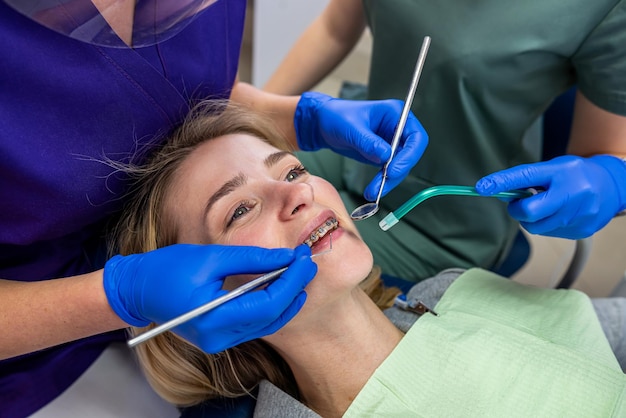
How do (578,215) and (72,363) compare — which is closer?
(578,215)

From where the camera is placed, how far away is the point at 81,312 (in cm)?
83

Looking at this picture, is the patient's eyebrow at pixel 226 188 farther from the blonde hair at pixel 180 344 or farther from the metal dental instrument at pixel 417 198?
the metal dental instrument at pixel 417 198

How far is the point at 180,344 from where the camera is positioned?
1088 mm

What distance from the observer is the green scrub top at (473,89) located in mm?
1071

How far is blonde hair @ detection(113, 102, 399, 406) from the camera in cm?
106

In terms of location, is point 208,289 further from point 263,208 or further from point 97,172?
point 97,172

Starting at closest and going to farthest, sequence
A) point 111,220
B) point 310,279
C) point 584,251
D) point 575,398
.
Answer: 1. point 310,279
2. point 575,398
3. point 111,220
4. point 584,251

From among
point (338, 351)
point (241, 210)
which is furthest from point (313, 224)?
point (338, 351)

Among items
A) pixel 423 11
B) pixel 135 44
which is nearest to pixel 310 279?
pixel 135 44

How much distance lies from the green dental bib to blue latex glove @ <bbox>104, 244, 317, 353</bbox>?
33cm

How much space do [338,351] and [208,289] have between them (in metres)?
0.34

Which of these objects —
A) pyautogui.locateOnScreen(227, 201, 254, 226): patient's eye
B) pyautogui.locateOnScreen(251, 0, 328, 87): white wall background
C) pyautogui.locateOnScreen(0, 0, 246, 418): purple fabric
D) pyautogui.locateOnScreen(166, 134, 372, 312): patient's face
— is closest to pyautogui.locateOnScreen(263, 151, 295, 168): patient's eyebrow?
pyautogui.locateOnScreen(166, 134, 372, 312): patient's face

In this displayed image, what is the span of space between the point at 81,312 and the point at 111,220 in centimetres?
33

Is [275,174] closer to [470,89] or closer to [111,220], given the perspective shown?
[111,220]
